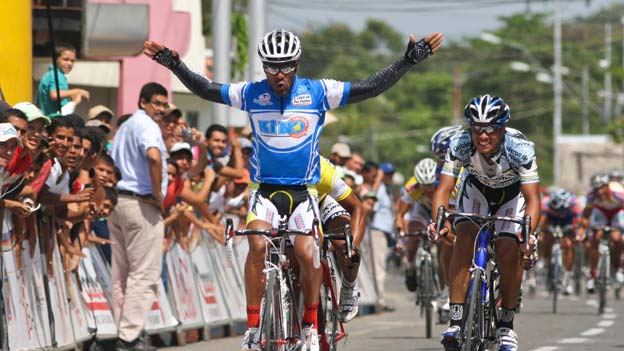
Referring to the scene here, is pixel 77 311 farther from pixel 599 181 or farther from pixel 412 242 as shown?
pixel 599 181

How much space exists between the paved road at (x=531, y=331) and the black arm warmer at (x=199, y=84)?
4364 mm

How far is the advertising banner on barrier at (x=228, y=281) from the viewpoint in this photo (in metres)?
18.4

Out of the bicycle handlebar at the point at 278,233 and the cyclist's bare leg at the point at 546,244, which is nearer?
the bicycle handlebar at the point at 278,233

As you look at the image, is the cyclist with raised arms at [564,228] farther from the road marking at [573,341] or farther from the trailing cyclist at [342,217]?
the trailing cyclist at [342,217]

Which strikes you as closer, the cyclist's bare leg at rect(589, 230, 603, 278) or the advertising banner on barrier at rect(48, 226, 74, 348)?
the advertising banner on barrier at rect(48, 226, 74, 348)

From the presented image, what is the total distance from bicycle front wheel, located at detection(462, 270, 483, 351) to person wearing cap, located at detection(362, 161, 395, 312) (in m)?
13.0

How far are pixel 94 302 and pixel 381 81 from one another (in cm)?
450

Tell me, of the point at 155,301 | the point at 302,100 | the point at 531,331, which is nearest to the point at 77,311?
the point at 155,301

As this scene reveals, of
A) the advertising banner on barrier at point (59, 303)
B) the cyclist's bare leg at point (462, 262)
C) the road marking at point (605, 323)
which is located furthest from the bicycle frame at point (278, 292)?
the road marking at point (605, 323)

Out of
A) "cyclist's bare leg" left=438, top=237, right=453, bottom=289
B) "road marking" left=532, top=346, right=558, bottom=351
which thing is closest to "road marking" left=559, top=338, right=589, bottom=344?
"road marking" left=532, top=346, right=558, bottom=351

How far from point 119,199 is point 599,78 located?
96942mm

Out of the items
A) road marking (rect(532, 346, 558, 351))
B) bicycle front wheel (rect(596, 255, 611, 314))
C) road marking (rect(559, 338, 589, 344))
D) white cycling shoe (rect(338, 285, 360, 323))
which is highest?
white cycling shoe (rect(338, 285, 360, 323))

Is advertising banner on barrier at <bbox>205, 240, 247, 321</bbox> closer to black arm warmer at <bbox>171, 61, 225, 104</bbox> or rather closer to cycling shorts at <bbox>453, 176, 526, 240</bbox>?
cycling shorts at <bbox>453, 176, 526, 240</bbox>

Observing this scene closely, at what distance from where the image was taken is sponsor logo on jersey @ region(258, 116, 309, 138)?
1164 centimetres
